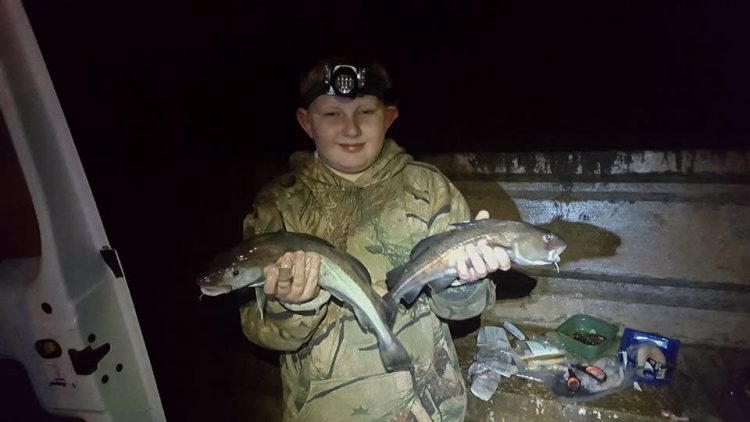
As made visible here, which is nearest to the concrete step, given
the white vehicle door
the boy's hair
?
the boy's hair

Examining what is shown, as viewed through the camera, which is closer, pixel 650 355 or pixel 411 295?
pixel 411 295

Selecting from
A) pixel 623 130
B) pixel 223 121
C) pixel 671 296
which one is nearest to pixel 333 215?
pixel 223 121

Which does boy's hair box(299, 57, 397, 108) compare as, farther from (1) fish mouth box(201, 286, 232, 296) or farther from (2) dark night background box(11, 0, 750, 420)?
(1) fish mouth box(201, 286, 232, 296)

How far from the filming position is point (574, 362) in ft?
11.8

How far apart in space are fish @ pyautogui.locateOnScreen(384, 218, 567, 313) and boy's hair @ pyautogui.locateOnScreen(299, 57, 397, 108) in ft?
3.19

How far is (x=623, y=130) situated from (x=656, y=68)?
2.61 ft

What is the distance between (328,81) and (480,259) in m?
1.39

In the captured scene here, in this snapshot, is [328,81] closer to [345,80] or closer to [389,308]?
[345,80]

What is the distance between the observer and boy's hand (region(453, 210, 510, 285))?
7.65 feet

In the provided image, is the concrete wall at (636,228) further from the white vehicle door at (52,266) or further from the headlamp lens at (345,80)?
the white vehicle door at (52,266)

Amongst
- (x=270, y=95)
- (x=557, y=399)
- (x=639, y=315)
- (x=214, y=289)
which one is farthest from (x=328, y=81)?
(x=639, y=315)

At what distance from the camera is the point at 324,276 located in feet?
7.59

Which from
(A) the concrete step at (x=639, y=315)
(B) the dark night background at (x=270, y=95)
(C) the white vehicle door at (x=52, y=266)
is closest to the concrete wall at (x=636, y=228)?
(A) the concrete step at (x=639, y=315)

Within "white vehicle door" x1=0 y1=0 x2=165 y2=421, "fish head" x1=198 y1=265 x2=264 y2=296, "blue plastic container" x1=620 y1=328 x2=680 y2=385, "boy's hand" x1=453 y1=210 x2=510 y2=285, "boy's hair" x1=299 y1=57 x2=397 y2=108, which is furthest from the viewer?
"blue plastic container" x1=620 y1=328 x2=680 y2=385
